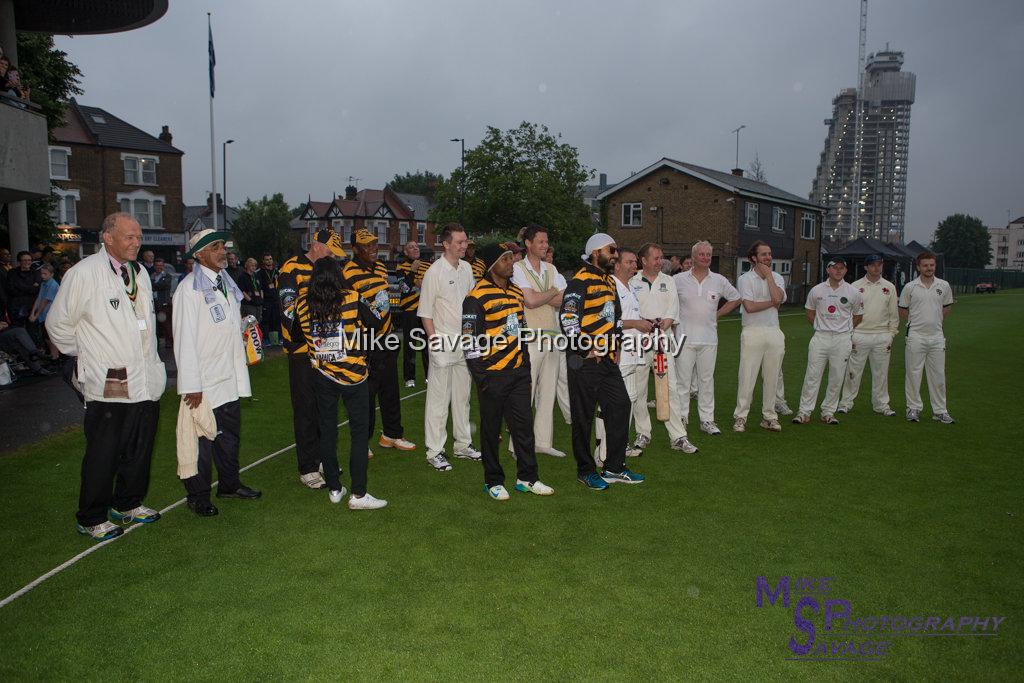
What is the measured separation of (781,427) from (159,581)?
23.0ft

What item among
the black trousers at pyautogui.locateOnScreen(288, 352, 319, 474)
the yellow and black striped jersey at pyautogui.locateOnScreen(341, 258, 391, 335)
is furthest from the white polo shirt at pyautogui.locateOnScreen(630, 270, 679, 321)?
the black trousers at pyautogui.locateOnScreen(288, 352, 319, 474)

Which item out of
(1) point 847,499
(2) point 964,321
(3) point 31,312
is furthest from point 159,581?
(2) point 964,321

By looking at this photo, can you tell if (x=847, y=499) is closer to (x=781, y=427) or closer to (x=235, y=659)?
(x=781, y=427)

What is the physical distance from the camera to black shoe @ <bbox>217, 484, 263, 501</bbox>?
18.9ft

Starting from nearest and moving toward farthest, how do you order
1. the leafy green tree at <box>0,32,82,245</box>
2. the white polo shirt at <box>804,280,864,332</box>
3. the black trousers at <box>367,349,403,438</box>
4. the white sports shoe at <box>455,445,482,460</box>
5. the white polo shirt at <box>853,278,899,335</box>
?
the white sports shoe at <box>455,445,482,460</box>, the black trousers at <box>367,349,403,438</box>, the white polo shirt at <box>804,280,864,332</box>, the white polo shirt at <box>853,278,899,335</box>, the leafy green tree at <box>0,32,82,245</box>

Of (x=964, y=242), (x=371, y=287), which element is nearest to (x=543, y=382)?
(x=371, y=287)

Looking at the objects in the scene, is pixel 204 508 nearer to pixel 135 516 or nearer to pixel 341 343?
pixel 135 516

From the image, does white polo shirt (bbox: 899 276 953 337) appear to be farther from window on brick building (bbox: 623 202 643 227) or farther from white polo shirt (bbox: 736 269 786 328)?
window on brick building (bbox: 623 202 643 227)

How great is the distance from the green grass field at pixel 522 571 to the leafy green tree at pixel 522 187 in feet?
126

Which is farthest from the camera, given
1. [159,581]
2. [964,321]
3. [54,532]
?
[964,321]

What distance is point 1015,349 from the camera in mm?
17422

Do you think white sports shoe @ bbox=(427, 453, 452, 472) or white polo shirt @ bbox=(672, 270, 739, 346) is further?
white polo shirt @ bbox=(672, 270, 739, 346)

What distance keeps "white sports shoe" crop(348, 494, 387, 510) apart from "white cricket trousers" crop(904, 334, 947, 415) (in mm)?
7055

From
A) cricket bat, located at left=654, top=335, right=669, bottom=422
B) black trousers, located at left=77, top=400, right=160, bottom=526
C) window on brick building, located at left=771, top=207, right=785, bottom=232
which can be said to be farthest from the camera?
window on brick building, located at left=771, top=207, right=785, bottom=232
